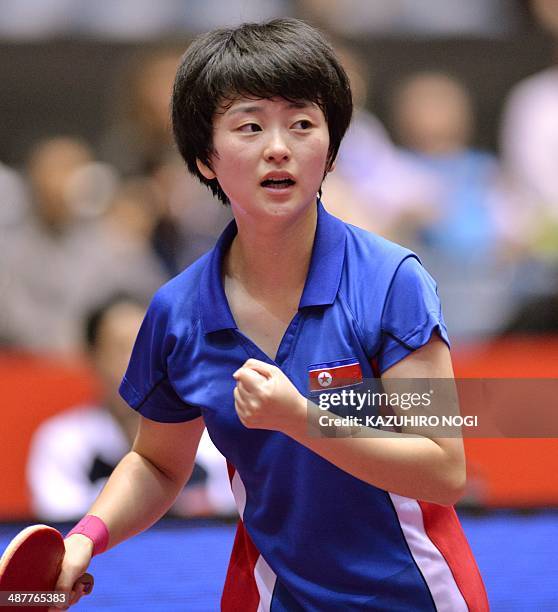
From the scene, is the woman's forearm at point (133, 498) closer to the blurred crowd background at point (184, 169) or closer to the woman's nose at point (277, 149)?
the woman's nose at point (277, 149)

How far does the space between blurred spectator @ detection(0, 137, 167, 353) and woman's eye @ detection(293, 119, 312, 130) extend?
3362mm

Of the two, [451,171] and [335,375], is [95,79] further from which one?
[335,375]

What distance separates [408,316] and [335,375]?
17 cm

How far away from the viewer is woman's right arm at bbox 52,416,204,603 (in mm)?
2262

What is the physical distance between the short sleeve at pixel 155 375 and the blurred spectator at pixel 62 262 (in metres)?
3.09

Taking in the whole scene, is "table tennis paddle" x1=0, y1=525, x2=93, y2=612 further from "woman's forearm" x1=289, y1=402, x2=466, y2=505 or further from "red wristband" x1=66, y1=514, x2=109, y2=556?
"woman's forearm" x1=289, y1=402, x2=466, y2=505

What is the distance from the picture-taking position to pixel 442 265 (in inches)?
223

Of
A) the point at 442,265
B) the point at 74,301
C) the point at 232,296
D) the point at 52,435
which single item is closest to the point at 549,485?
the point at 442,265

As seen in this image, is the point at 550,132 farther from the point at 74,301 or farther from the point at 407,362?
the point at 407,362

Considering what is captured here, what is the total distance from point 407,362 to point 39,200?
3.98 metres

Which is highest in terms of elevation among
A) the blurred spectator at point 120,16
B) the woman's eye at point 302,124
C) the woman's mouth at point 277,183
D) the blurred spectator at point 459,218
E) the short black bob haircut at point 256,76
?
the blurred spectator at point 120,16

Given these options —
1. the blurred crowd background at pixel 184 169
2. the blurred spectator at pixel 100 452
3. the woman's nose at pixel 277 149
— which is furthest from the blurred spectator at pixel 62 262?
the woman's nose at pixel 277 149

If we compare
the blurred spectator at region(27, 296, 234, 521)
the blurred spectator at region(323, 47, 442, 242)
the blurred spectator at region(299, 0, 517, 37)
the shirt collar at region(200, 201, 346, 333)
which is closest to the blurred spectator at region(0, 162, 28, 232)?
the blurred spectator at region(27, 296, 234, 521)

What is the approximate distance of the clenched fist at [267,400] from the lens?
1.79 m
